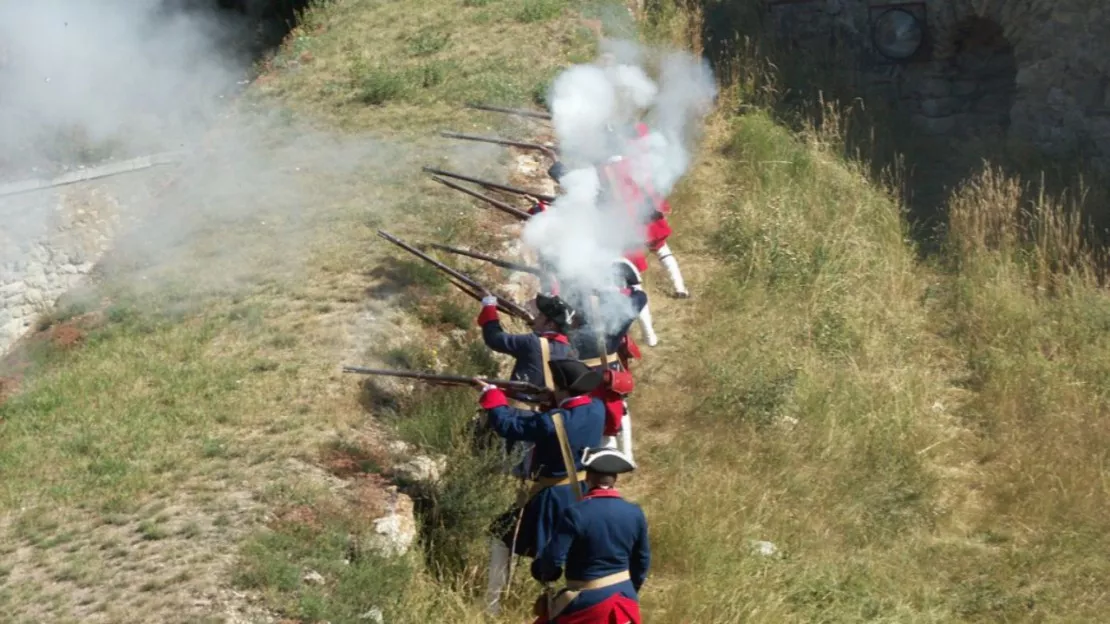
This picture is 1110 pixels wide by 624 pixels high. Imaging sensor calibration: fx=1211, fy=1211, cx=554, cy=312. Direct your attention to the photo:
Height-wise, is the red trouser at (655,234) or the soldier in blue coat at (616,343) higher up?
the soldier in blue coat at (616,343)

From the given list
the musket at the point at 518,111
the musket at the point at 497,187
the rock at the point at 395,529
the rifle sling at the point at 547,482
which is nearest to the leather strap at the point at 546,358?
the rifle sling at the point at 547,482

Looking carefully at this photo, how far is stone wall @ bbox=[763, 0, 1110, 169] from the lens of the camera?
541 inches

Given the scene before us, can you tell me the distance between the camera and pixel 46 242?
15.1 meters

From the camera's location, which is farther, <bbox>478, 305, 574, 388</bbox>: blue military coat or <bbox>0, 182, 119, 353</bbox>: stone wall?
<bbox>0, 182, 119, 353</bbox>: stone wall

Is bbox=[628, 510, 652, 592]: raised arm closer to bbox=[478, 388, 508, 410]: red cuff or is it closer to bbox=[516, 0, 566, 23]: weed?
bbox=[478, 388, 508, 410]: red cuff

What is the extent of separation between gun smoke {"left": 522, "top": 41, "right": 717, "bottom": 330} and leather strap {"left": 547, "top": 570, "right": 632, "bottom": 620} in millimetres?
2643

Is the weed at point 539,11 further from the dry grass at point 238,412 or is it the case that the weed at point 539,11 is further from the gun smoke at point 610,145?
the dry grass at point 238,412

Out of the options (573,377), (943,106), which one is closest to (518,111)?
(943,106)

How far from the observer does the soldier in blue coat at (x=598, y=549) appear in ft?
18.9

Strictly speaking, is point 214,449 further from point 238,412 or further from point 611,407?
point 611,407

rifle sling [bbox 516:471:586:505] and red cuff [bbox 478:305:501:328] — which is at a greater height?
red cuff [bbox 478:305:501:328]

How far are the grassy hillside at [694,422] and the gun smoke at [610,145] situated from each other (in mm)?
838

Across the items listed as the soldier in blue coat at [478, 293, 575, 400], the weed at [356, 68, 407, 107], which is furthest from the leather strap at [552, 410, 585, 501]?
the weed at [356, 68, 407, 107]

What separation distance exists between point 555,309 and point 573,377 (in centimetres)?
85
